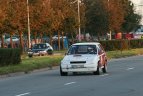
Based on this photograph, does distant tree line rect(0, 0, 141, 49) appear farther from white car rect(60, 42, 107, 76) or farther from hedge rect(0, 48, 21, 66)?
white car rect(60, 42, 107, 76)

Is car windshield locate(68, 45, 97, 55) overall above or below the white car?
above

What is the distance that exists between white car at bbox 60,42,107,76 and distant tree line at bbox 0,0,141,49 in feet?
82.2

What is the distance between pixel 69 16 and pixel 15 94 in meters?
52.6

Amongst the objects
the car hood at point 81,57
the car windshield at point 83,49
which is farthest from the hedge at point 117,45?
the car hood at point 81,57

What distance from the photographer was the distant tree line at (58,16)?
56406 mm

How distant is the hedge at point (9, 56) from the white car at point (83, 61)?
16.9ft

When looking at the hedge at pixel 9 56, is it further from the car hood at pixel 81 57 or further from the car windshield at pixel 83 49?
the car hood at pixel 81 57

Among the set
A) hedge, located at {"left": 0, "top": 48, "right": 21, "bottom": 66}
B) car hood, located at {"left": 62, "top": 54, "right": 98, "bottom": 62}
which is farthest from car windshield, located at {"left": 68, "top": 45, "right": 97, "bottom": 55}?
hedge, located at {"left": 0, "top": 48, "right": 21, "bottom": 66}

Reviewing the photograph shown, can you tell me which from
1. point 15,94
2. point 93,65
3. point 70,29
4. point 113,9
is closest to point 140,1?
point 113,9

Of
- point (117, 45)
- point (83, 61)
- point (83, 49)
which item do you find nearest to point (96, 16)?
point (117, 45)

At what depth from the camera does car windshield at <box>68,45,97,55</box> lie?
27219 millimetres

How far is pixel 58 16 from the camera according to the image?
6600 centimetres

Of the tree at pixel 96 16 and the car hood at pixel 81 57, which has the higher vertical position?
the tree at pixel 96 16

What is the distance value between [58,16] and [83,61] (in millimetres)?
40019
